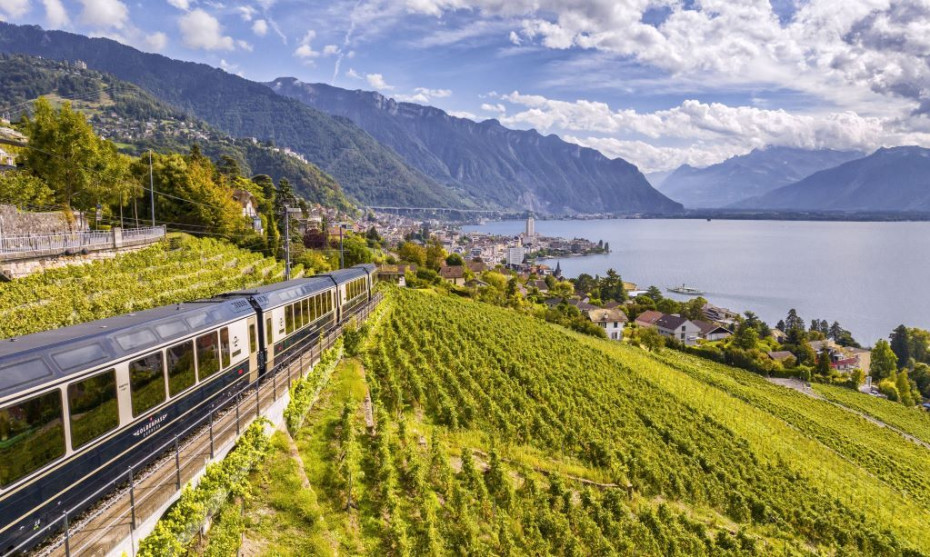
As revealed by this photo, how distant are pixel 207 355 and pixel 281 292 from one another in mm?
4468

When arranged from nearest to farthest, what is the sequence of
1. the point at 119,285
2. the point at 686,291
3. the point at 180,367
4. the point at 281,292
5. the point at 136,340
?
the point at 136,340
the point at 180,367
the point at 281,292
the point at 119,285
the point at 686,291

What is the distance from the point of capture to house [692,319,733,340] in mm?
77812

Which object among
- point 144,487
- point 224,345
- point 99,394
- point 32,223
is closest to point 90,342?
point 99,394

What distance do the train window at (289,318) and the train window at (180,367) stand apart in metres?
5.14

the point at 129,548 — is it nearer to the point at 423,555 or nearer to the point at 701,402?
the point at 423,555

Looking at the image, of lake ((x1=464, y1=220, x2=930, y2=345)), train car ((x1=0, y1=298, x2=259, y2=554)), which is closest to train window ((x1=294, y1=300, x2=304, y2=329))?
train car ((x1=0, y1=298, x2=259, y2=554))

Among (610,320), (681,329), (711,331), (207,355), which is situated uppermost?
(207,355)

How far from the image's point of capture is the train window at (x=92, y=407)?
7176 millimetres

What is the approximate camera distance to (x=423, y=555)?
9.41m

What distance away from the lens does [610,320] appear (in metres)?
71.9

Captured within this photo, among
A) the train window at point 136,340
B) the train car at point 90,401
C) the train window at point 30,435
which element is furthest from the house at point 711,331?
the train window at point 30,435

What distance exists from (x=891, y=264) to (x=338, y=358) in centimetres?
21384

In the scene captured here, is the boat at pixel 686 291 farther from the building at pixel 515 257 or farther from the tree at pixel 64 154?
the tree at pixel 64 154

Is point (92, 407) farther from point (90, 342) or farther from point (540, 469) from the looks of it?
point (540, 469)
